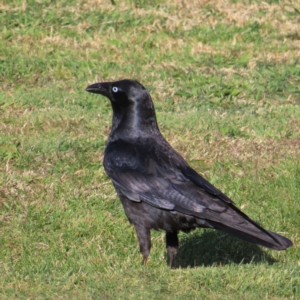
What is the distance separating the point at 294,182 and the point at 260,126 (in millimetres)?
1492

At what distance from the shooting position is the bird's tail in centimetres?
578

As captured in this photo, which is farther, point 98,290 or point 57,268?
point 57,268

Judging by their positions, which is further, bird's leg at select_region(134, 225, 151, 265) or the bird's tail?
bird's leg at select_region(134, 225, 151, 265)

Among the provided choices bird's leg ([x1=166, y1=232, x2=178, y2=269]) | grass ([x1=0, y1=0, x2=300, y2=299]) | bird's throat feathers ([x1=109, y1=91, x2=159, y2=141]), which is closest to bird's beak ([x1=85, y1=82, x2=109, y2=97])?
bird's throat feathers ([x1=109, y1=91, x2=159, y2=141])

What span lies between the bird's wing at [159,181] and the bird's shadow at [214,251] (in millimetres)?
852

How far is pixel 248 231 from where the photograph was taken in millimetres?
5836

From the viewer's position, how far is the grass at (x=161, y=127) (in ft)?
19.2

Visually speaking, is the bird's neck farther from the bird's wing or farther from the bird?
the bird's wing

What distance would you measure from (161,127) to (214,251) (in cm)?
248

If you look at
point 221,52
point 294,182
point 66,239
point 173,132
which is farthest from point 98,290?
point 221,52

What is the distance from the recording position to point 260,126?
366 inches

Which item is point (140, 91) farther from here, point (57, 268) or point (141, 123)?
point (57, 268)

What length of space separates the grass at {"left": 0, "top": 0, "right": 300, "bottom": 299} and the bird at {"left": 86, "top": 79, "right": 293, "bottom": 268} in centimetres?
30

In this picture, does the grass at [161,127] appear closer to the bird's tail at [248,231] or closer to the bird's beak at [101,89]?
the bird's tail at [248,231]
